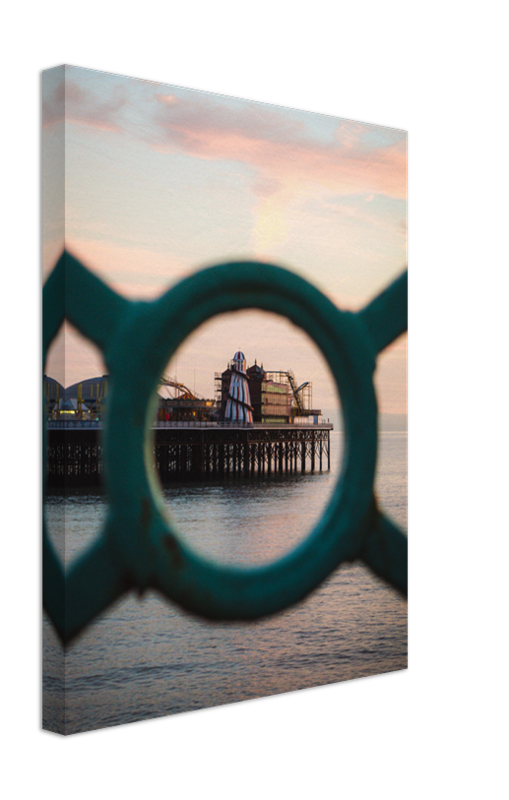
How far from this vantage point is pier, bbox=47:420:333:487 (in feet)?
18.0

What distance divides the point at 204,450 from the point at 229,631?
1.07m

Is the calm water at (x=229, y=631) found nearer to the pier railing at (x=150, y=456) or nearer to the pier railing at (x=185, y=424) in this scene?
the pier railing at (x=150, y=456)

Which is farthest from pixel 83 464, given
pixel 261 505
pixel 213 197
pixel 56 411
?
pixel 213 197

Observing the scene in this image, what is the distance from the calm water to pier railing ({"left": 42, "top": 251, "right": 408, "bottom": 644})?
84 millimetres

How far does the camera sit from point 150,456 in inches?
232

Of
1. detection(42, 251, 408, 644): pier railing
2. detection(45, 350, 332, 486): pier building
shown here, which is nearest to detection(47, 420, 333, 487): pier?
detection(45, 350, 332, 486): pier building

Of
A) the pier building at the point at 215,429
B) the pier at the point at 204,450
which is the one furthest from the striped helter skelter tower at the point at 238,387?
the pier at the point at 204,450

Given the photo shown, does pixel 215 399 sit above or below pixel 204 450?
above

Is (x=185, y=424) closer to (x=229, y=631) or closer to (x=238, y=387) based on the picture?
(x=238, y=387)

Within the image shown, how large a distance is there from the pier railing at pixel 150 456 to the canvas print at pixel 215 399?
1 centimetres

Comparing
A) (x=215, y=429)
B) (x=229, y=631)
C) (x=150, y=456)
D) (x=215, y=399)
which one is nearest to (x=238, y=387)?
(x=215, y=399)

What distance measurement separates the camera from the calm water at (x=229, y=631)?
551 cm

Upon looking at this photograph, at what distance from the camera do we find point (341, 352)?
270 inches

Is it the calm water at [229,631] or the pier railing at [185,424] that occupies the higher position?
the pier railing at [185,424]
